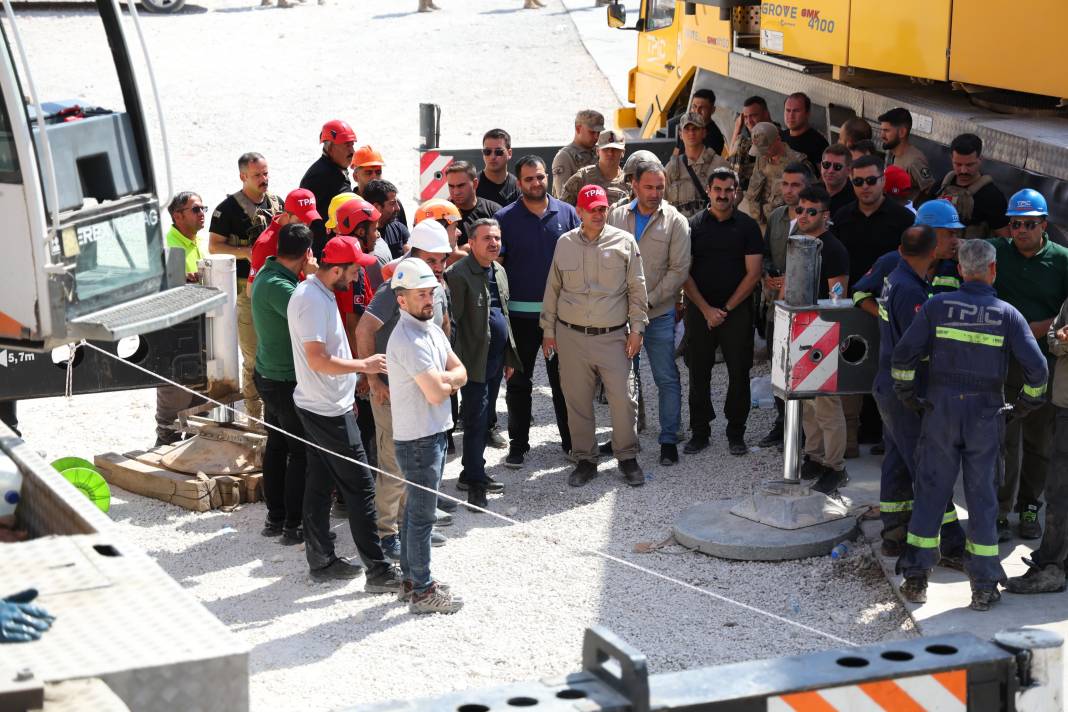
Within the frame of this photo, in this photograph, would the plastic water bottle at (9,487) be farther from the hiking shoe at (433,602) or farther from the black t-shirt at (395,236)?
the black t-shirt at (395,236)

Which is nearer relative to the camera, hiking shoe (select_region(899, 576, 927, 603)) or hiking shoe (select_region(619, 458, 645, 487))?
hiking shoe (select_region(899, 576, 927, 603))

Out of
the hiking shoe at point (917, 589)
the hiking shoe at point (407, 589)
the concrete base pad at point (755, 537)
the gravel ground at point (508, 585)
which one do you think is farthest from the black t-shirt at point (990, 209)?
the hiking shoe at point (407, 589)

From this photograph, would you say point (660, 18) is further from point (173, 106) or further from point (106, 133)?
point (173, 106)

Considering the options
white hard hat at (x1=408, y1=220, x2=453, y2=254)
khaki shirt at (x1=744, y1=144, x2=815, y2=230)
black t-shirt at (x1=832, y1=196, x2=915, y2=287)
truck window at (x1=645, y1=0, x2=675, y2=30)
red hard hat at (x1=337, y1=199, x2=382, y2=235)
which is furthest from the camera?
truck window at (x1=645, y1=0, x2=675, y2=30)

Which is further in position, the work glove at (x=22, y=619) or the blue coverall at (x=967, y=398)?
the blue coverall at (x=967, y=398)

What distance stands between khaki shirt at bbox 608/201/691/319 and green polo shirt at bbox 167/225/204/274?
3061 millimetres

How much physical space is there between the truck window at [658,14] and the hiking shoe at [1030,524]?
9588mm

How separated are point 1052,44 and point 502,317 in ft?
12.7

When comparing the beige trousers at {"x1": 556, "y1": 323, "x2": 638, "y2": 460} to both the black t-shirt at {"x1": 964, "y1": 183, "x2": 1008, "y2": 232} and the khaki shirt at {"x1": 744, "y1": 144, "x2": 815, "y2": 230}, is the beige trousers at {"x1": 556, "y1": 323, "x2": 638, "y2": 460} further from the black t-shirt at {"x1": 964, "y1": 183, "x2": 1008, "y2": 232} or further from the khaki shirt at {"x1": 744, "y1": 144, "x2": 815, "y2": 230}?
the khaki shirt at {"x1": 744, "y1": 144, "x2": 815, "y2": 230}

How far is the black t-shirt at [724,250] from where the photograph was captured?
32.3ft

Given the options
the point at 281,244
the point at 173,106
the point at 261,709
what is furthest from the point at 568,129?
the point at 261,709

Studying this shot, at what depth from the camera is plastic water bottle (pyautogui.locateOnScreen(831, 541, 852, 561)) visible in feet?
26.0

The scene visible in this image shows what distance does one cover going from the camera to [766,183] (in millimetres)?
11844

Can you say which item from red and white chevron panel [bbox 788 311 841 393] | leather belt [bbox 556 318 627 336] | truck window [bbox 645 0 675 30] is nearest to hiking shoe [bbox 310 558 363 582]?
leather belt [bbox 556 318 627 336]
